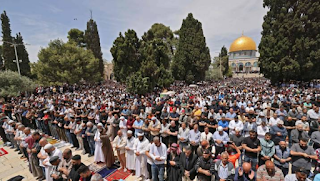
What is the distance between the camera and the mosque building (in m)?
56.0

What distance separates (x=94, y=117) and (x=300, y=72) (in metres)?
23.8

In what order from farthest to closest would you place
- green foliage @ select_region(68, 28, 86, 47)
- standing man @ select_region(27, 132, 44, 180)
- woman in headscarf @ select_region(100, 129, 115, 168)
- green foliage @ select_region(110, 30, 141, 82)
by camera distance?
green foliage @ select_region(68, 28, 86, 47) → green foliage @ select_region(110, 30, 141, 82) → woman in headscarf @ select_region(100, 129, 115, 168) → standing man @ select_region(27, 132, 44, 180)

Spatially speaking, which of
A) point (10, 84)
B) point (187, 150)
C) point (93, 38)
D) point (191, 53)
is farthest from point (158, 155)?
point (93, 38)

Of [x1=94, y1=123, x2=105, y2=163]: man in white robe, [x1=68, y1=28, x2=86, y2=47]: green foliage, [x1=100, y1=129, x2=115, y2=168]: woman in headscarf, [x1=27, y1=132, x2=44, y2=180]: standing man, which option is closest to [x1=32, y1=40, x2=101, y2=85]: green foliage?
[x1=68, y1=28, x2=86, y2=47]: green foliage

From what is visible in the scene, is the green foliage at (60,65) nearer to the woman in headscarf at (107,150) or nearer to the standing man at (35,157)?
the standing man at (35,157)

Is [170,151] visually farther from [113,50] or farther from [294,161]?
[113,50]

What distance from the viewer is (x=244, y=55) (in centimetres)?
5706

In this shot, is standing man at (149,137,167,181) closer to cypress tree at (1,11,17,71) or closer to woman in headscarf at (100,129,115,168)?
woman in headscarf at (100,129,115,168)

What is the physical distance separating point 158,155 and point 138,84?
12634 mm

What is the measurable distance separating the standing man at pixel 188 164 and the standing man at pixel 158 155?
1.80 feet

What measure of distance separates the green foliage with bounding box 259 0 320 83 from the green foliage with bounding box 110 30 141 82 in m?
16.7

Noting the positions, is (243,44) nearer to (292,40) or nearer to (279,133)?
(292,40)

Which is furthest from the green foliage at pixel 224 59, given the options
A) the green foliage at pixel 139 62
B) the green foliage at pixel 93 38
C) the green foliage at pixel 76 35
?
the green foliage at pixel 76 35

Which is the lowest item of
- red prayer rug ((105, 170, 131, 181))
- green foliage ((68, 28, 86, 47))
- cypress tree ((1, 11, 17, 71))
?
red prayer rug ((105, 170, 131, 181))
